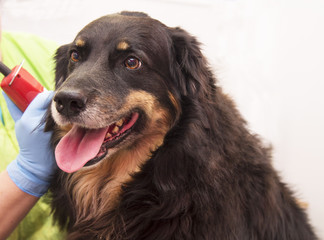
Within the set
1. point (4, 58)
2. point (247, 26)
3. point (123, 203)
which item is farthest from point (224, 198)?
point (247, 26)

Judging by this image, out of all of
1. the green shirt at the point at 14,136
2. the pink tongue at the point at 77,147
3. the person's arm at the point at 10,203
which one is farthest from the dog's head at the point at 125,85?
the green shirt at the point at 14,136

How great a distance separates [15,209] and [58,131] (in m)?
0.38

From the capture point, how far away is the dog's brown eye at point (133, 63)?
1284 millimetres

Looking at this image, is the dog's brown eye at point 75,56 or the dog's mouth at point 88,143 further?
the dog's brown eye at point 75,56

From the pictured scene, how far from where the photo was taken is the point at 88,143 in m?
1.23

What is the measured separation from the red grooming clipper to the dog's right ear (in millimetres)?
91

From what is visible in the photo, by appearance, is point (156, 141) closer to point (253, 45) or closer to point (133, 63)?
point (133, 63)

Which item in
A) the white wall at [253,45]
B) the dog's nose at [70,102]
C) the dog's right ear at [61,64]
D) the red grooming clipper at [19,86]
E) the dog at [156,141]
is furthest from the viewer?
the white wall at [253,45]

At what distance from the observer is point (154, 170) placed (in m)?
1.29

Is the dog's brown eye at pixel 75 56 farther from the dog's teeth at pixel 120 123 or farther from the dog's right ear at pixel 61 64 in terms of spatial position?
the dog's teeth at pixel 120 123

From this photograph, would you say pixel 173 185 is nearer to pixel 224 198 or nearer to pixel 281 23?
pixel 224 198

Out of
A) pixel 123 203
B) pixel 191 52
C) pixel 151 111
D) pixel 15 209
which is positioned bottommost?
pixel 15 209

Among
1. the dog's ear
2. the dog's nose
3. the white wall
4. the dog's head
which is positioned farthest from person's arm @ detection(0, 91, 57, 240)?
the white wall

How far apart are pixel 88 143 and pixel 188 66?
0.47 metres
